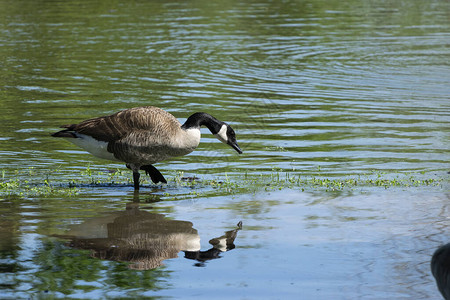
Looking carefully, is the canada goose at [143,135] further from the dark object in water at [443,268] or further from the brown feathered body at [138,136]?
the dark object in water at [443,268]

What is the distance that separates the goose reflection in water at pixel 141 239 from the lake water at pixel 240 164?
0.07ft

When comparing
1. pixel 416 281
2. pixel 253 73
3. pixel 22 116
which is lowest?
pixel 416 281

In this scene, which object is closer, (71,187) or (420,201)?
(420,201)

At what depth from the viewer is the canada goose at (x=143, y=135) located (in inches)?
378

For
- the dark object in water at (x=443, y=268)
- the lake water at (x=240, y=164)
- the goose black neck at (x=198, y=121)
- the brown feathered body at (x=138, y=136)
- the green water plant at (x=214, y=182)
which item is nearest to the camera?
the dark object in water at (x=443, y=268)

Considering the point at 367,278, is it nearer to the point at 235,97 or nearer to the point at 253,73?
the point at 235,97

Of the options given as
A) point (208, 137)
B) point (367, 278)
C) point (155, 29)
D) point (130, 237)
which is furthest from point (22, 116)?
point (155, 29)

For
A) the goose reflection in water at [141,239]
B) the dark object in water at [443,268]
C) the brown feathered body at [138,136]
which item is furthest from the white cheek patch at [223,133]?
the dark object in water at [443,268]

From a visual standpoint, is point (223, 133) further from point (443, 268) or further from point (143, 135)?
point (443, 268)

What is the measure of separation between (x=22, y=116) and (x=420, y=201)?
8.51 m

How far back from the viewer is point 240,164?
1164cm

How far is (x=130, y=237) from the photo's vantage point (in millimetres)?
7914

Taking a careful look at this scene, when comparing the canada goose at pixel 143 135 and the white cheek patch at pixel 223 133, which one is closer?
Answer: the canada goose at pixel 143 135

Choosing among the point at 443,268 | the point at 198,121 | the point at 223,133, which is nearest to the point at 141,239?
the point at 198,121
